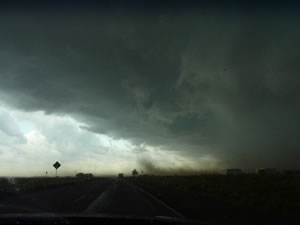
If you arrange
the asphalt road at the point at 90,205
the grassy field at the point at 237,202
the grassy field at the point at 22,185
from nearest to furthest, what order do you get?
the asphalt road at the point at 90,205 → the grassy field at the point at 237,202 → the grassy field at the point at 22,185

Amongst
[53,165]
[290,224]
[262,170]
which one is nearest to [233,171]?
[262,170]

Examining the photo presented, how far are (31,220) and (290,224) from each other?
1023 centimetres

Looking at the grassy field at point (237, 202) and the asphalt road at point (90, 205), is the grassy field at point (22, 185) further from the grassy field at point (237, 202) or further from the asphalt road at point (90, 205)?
the grassy field at point (237, 202)

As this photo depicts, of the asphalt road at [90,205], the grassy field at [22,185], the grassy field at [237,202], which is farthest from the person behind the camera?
the grassy field at [22,185]

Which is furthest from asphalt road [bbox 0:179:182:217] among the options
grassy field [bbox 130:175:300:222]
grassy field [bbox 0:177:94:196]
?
grassy field [bbox 0:177:94:196]

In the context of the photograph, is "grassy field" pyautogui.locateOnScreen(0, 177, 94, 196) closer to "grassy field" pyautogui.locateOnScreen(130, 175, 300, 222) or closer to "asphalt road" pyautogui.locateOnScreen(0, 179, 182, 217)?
"asphalt road" pyautogui.locateOnScreen(0, 179, 182, 217)

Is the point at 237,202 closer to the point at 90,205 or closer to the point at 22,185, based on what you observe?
the point at 90,205

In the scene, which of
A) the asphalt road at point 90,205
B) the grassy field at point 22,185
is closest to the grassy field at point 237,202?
the asphalt road at point 90,205

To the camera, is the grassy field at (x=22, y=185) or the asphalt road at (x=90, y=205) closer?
the asphalt road at (x=90, y=205)

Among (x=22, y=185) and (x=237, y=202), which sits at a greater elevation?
(x=22, y=185)

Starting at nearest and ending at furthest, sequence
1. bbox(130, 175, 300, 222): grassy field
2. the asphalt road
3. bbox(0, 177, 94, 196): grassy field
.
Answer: the asphalt road
bbox(130, 175, 300, 222): grassy field
bbox(0, 177, 94, 196): grassy field

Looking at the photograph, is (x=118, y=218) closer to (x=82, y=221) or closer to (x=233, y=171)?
(x=82, y=221)

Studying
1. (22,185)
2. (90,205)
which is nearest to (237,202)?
(90,205)

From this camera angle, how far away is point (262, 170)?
588ft
